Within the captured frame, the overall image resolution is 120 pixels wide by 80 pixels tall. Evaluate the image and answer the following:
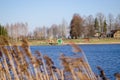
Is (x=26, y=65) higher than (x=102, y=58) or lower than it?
higher

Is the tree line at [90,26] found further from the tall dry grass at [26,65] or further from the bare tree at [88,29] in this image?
the tall dry grass at [26,65]

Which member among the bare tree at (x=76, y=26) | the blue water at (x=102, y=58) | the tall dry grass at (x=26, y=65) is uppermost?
the bare tree at (x=76, y=26)

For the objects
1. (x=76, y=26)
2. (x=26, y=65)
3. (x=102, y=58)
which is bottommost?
(x=102, y=58)

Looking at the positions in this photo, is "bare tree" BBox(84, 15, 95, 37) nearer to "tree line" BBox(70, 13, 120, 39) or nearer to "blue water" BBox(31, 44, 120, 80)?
"tree line" BBox(70, 13, 120, 39)

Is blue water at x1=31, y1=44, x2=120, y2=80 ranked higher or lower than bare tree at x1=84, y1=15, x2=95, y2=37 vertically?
lower

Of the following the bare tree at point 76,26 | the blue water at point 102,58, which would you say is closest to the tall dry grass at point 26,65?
the blue water at point 102,58

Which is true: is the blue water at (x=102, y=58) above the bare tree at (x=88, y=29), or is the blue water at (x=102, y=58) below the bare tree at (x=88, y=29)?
below

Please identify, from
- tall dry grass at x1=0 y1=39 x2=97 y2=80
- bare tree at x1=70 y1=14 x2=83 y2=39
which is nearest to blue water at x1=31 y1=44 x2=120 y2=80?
tall dry grass at x1=0 y1=39 x2=97 y2=80

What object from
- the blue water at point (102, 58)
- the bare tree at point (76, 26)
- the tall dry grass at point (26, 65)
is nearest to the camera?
the tall dry grass at point (26, 65)

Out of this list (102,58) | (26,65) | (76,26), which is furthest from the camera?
(76,26)

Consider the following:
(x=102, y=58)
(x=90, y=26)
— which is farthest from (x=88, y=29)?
(x=102, y=58)

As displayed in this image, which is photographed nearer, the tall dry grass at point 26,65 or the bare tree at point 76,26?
the tall dry grass at point 26,65

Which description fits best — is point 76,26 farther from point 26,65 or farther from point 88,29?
point 26,65

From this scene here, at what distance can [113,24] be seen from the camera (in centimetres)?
9412
